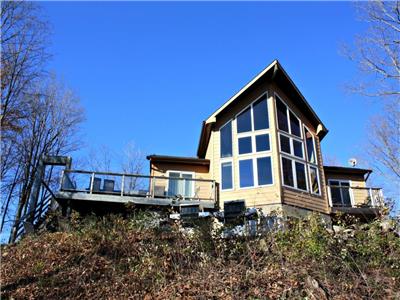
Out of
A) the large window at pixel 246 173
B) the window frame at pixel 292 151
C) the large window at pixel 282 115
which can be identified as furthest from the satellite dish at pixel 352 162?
the large window at pixel 246 173

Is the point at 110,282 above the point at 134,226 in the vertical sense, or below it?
below

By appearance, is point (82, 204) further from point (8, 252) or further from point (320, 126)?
point (320, 126)

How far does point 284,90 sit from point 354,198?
5.96m

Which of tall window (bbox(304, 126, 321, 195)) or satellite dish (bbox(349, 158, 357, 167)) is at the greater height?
satellite dish (bbox(349, 158, 357, 167))

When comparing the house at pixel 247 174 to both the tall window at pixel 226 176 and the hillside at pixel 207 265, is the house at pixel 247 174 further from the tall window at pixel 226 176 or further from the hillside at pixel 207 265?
the hillside at pixel 207 265

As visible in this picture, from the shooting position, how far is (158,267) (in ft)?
25.8

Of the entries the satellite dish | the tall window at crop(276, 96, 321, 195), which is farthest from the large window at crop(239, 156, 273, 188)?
the satellite dish

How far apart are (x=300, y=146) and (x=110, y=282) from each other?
10.3 meters

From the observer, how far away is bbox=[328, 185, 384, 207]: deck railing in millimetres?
15188

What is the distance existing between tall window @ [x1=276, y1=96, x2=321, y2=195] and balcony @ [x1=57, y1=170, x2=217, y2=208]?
10.4 ft

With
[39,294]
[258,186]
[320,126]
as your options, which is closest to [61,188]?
[39,294]

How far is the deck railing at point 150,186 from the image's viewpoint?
12914 millimetres

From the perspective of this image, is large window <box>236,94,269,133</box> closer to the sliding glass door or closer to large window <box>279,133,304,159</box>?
large window <box>279,133,304,159</box>

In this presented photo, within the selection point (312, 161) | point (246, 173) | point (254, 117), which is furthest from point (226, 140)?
point (312, 161)
